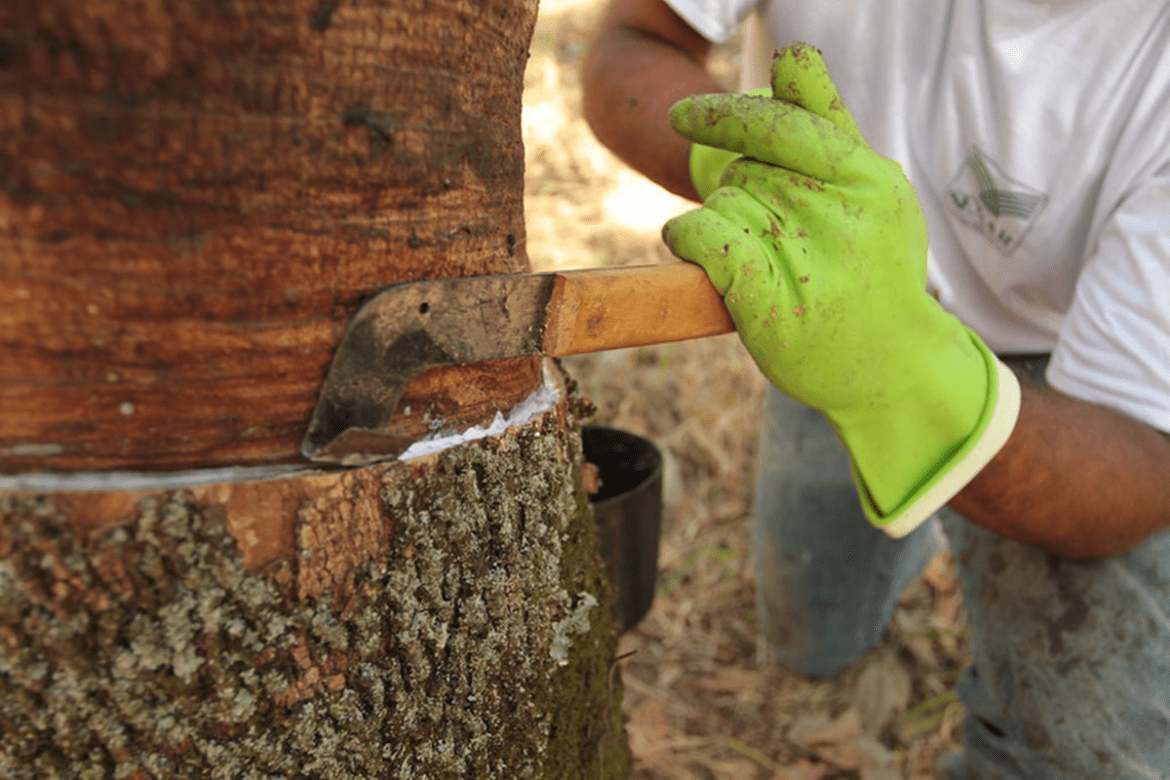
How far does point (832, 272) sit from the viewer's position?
107 centimetres

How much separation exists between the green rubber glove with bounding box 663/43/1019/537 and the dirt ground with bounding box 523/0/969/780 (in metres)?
1.37

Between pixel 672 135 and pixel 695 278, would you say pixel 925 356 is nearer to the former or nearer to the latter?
pixel 695 278

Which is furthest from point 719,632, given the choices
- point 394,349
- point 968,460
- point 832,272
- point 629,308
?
point 394,349

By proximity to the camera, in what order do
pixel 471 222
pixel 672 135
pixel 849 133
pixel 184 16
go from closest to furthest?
pixel 184 16, pixel 471 222, pixel 849 133, pixel 672 135

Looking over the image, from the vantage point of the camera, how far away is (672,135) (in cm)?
175

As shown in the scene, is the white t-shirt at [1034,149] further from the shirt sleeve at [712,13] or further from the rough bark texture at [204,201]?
the rough bark texture at [204,201]

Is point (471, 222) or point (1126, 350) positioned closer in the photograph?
point (471, 222)

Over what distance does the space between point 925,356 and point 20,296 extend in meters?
1.11

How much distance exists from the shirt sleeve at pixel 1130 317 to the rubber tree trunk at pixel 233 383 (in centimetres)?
115

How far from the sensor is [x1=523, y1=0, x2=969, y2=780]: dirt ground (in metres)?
2.27

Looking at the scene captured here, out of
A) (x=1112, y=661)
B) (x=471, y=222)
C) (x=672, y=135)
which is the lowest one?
(x=1112, y=661)

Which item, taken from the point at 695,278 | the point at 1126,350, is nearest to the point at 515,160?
the point at 695,278

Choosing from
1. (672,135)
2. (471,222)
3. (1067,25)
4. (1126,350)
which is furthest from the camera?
(672,135)

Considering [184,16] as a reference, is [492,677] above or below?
below
